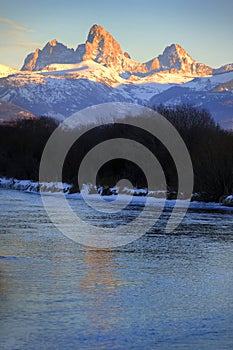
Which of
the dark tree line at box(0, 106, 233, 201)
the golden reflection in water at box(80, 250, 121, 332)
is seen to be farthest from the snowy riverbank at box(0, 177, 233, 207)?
the golden reflection in water at box(80, 250, 121, 332)

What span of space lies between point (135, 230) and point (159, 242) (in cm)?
375

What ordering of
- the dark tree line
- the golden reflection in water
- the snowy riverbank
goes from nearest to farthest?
the golden reflection in water, the snowy riverbank, the dark tree line

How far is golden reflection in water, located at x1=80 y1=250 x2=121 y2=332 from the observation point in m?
10.2

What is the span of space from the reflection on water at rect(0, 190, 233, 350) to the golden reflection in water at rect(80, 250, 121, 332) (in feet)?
0.06

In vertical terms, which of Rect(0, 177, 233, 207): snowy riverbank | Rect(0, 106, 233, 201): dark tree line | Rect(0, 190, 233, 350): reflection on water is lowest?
Rect(0, 190, 233, 350): reflection on water

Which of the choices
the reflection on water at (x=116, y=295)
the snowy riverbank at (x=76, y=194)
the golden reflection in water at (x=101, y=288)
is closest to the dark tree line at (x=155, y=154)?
the snowy riverbank at (x=76, y=194)

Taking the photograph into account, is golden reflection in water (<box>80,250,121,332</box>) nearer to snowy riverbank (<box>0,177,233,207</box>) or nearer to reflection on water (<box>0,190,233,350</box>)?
reflection on water (<box>0,190,233,350</box>)

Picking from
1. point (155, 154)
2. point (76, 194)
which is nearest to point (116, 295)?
point (76, 194)

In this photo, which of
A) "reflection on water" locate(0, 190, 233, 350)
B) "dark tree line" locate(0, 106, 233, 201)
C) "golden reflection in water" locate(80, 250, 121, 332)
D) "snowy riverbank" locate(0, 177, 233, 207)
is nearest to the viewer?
"reflection on water" locate(0, 190, 233, 350)

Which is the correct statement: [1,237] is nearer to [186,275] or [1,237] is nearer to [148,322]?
[186,275]

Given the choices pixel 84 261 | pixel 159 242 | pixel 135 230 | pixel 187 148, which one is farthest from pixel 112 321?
pixel 187 148

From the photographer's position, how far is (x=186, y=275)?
1459cm

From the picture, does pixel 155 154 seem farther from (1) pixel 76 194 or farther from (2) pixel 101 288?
(2) pixel 101 288

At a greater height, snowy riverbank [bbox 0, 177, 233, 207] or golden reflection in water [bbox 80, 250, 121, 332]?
snowy riverbank [bbox 0, 177, 233, 207]
